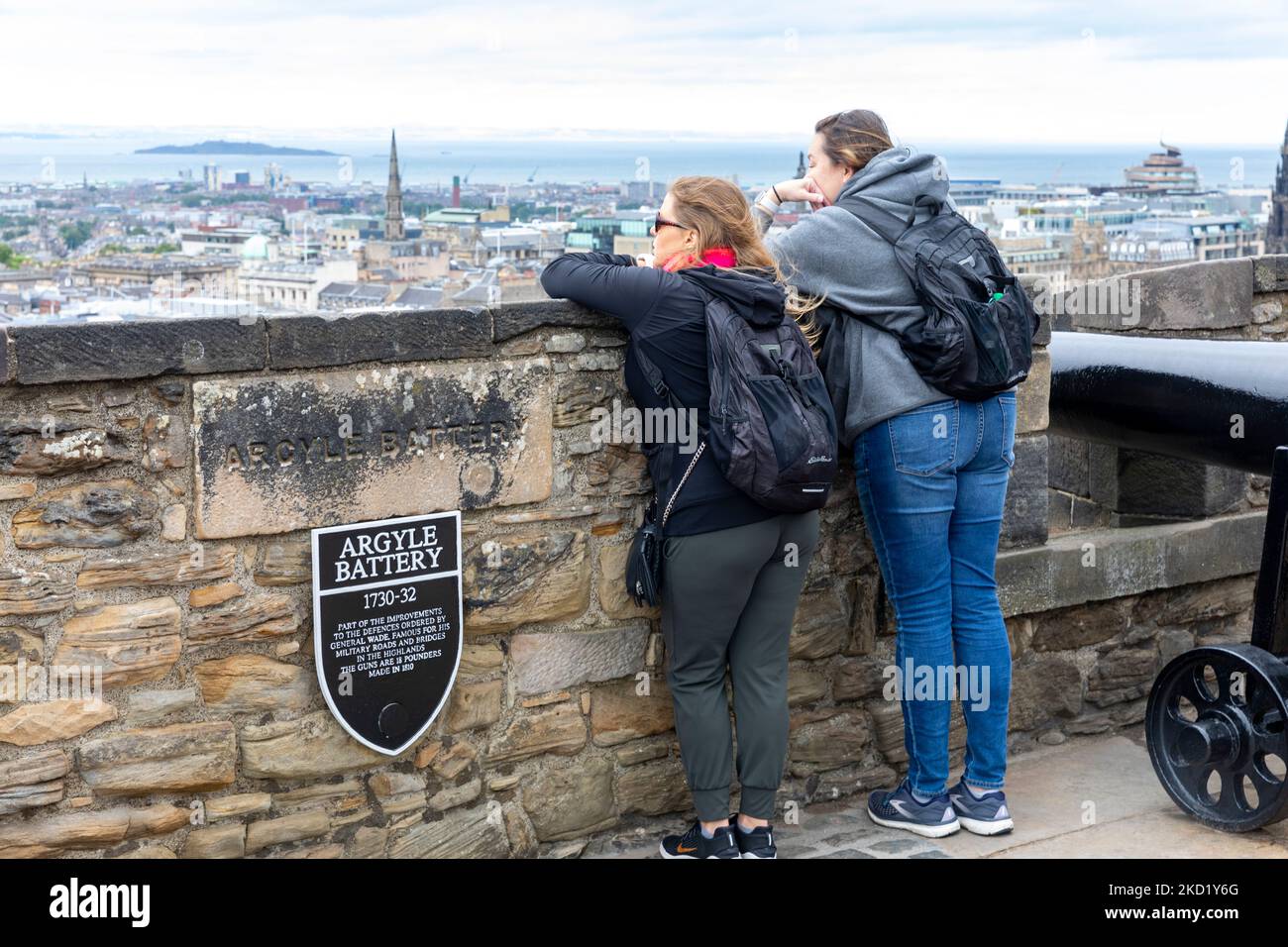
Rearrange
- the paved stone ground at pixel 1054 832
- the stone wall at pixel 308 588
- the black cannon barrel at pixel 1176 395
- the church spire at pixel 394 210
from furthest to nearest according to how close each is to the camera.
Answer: the church spire at pixel 394 210 → the black cannon barrel at pixel 1176 395 → the paved stone ground at pixel 1054 832 → the stone wall at pixel 308 588

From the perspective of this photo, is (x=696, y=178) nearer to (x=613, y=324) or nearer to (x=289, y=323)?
(x=613, y=324)

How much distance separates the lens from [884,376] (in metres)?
3.33

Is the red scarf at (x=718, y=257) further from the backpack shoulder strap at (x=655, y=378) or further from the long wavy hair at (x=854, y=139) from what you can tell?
the long wavy hair at (x=854, y=139)

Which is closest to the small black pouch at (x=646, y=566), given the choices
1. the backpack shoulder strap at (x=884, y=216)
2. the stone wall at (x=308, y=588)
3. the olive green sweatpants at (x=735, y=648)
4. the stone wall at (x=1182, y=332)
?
the olive green sweatpants at (x=735, y=648)

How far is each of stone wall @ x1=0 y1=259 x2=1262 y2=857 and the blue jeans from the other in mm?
339

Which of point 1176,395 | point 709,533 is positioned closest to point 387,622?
point 709,533

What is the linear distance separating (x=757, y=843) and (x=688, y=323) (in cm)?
112

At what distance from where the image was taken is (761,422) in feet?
9.90

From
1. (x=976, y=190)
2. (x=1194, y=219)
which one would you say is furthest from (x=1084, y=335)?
(x=976, y=190)

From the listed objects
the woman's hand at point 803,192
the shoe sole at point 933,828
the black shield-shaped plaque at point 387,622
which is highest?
the woman's hand at point 803,192

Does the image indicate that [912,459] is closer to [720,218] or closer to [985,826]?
[720,218]

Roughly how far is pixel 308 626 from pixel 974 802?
1.57 m

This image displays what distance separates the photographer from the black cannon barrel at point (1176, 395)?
12.4 feet

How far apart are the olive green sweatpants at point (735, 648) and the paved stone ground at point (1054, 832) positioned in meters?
0.33
